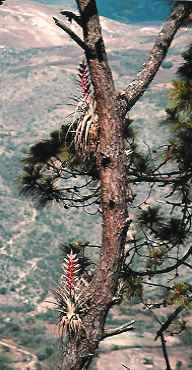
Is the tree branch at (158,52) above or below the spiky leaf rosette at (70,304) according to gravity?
above

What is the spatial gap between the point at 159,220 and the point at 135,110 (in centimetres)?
10756

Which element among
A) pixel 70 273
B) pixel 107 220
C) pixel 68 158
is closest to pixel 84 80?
pixel 107 220

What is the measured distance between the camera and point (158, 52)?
523 cm

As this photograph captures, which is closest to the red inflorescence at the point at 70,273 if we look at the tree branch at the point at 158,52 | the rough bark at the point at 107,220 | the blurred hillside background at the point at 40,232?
the rough bark at the point at 107,220

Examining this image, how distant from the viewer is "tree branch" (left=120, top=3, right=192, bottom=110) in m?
5.15

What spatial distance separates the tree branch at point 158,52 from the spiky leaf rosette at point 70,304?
1.41 metres

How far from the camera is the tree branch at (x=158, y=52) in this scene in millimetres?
5146

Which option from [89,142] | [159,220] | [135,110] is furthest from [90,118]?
[135,110]

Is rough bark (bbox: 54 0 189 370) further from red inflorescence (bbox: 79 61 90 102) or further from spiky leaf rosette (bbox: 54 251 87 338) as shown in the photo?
red inflorescence (bbox: 79 61 90 102)

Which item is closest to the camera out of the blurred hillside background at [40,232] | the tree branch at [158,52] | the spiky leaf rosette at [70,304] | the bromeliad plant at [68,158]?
the spiky leaf rosette at [70,304]

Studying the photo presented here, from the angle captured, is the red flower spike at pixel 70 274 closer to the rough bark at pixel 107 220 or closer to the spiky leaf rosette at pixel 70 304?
the spiky leaf rosette at pixel 70 304

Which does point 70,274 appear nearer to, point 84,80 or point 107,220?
point 107,220

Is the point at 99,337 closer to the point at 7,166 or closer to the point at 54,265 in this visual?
the point at 54,265

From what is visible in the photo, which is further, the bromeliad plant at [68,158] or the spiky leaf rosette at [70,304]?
the bromeliad plant at [68,158]
